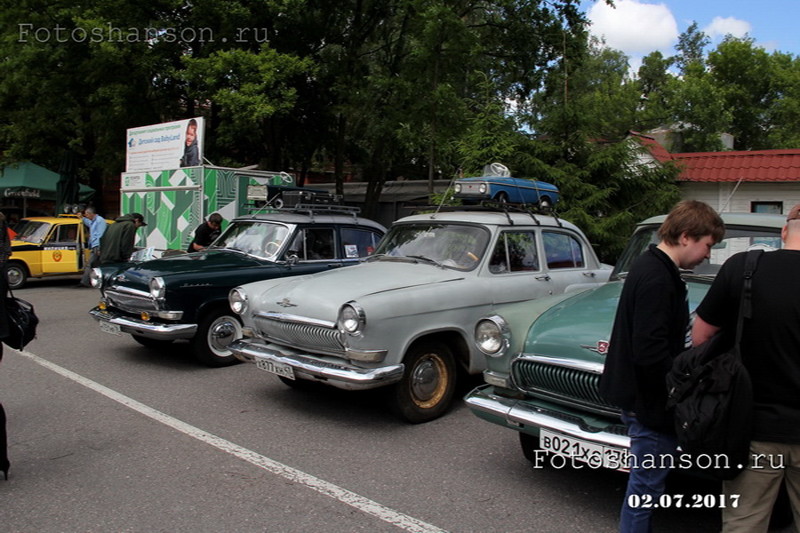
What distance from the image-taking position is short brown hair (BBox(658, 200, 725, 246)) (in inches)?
112

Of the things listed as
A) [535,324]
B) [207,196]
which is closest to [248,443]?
[535,324]

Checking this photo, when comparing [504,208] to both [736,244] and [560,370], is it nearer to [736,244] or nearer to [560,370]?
[736,244]

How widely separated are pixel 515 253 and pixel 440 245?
755mm

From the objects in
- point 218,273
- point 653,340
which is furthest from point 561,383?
point 218,273

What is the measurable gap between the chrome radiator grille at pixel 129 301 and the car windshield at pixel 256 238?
144 cm

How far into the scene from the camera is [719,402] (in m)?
2.45

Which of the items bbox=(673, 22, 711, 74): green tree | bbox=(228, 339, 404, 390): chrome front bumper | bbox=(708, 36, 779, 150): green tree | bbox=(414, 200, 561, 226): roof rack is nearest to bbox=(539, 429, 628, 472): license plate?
bbox=(228, 339, 404, 390): chrome front bumper

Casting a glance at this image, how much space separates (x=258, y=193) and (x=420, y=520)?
825cm

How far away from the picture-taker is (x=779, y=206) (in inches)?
535

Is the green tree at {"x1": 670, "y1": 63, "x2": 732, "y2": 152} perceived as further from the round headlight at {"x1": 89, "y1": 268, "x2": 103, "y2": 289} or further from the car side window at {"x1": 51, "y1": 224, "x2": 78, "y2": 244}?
the round headlight at {"x1": 89, "y1": 268, "x2": 103, "y2": 289}

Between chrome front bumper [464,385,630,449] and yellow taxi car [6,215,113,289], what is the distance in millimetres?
12910

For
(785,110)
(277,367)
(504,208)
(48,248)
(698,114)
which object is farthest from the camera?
(785,110)

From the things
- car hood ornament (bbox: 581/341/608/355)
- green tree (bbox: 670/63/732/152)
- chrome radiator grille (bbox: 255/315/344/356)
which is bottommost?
chrome radiator grille (bbox: 255/315/344/356)

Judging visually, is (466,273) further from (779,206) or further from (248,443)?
(779,206)
